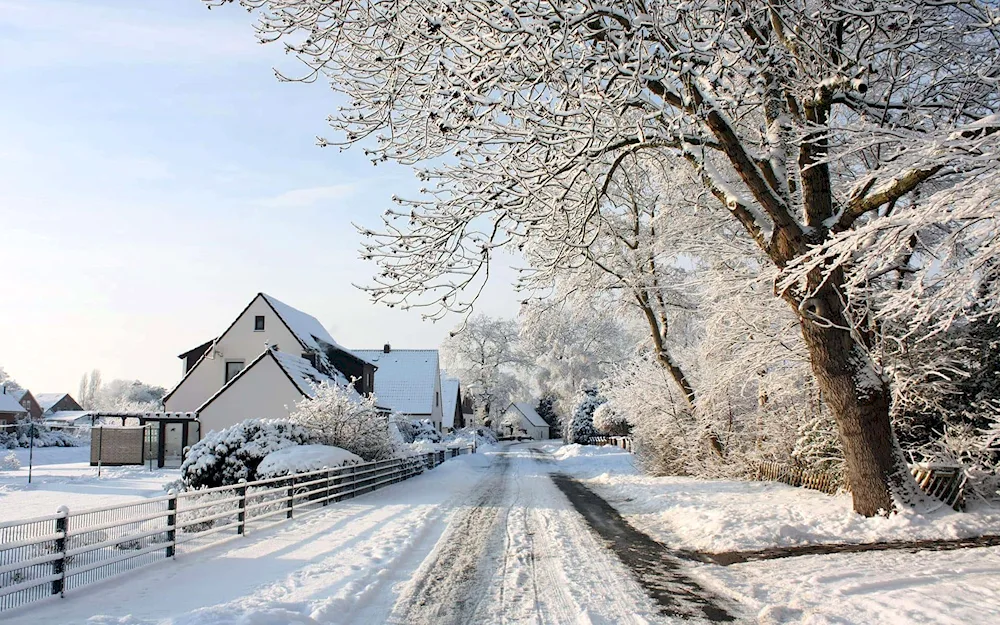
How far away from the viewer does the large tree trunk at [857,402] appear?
1041 centimetres

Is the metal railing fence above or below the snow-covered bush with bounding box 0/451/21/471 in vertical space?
above

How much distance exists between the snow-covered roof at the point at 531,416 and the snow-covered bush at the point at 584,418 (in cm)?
3536

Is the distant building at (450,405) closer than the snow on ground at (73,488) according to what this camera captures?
No

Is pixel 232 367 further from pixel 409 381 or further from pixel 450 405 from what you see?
pixel 450 405

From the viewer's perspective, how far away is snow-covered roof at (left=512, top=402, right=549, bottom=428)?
10150 cm

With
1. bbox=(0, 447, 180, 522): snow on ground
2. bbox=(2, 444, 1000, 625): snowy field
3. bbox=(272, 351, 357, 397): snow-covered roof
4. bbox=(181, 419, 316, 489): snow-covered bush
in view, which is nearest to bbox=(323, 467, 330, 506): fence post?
bbox=(181, 419, 316, 489): snow-covered bush

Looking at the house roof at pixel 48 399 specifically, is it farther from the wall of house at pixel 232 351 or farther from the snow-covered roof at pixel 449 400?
the wall of house at pixel 232 351

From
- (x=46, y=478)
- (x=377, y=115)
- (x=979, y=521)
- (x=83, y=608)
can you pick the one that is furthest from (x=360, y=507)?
(x=46, y=478)

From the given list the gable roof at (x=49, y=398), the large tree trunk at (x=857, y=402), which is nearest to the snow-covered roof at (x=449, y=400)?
the large tree trunk at (x=857, y=402)

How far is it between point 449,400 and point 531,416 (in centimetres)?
3794

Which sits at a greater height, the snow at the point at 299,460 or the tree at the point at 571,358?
the tree at the point at 571,358

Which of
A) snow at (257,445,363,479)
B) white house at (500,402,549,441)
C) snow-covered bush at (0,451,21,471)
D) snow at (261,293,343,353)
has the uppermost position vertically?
snow at (261,293,343,353)

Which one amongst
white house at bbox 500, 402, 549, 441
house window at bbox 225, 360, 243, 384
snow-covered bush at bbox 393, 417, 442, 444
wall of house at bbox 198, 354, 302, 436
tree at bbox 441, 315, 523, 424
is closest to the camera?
wall of house at bbox 198, 354, 302, 436

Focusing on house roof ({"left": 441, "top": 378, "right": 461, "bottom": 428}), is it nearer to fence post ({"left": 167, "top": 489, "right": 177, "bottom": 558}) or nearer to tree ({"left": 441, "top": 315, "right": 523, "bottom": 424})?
tree ({"left": 441, "top": 315, "right": 523, "bottom": 424})
